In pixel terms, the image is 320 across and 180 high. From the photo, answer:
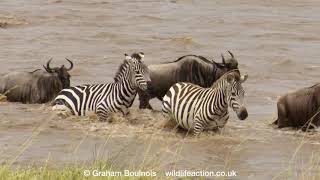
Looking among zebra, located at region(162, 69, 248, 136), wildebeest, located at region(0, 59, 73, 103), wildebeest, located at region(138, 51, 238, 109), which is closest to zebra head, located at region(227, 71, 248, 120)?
zebra, located at region(162, 69, 248, 136)

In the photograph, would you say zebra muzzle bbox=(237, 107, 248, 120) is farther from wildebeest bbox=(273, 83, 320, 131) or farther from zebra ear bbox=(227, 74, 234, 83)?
wildebeest bbox=(273, 83, 320, 131)

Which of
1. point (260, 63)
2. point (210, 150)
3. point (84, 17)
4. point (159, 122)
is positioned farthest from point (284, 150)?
point (84, 17)

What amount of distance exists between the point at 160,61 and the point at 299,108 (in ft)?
23.7

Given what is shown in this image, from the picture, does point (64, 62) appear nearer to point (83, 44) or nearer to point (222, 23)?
point (83, 44)

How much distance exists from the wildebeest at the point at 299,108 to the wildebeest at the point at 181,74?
183cm

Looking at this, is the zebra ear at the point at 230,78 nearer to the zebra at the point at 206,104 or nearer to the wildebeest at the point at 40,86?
the zebra at the point at 206,104

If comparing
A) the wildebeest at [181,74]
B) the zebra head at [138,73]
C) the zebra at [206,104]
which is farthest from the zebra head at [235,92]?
the wildebeest at [181,74]

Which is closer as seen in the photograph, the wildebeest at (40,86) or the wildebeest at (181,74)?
the wildebeest at (181,74)

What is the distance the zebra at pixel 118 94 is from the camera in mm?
14578

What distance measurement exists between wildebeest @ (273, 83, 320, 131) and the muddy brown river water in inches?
8.5

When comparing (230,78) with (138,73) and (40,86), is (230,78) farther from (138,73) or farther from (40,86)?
(40,86)

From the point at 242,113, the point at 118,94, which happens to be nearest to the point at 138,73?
the point at 118,94

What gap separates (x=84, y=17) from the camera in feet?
97.2

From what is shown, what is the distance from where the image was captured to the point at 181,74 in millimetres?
16141
